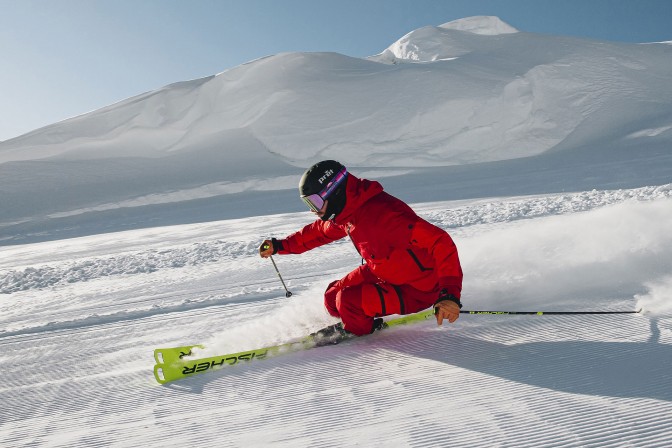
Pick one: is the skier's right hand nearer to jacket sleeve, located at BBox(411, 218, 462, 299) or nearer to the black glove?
jacket sleeve, located at BBox(411, 218, 462, 299)

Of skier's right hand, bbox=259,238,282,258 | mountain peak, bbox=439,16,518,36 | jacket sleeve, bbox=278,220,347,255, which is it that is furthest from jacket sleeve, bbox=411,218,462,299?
mountain peak, bbox=439,16,518,36

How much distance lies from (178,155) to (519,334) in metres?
20.0

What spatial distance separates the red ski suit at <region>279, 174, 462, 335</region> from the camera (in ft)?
8.75

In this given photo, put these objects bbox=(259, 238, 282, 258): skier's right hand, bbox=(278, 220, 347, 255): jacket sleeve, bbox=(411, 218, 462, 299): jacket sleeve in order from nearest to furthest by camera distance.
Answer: bbox=(411, 218, 462, 299): jacket sleeve < bbox=(278, 220, 347, 255): jacket sleeve < bbox=(259, 238, 282, 258): skier's right hand

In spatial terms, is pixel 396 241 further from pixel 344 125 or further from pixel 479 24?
pixel 479 24

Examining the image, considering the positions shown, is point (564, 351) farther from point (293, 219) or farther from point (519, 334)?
point (293, 219)

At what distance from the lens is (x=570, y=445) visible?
5.92ft

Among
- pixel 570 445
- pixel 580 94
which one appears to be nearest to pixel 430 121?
pixel 580 94

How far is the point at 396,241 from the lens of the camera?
109 inches

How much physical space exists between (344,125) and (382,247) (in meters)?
19.5

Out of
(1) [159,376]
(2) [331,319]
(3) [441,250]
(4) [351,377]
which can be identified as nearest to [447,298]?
(3) [441,250]

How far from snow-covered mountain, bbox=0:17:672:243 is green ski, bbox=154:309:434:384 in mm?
12581

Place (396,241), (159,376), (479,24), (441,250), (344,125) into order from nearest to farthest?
(441,250) → (396,241) → (159,376) → (344,125) → (479,24)

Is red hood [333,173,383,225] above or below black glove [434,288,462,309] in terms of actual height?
above
